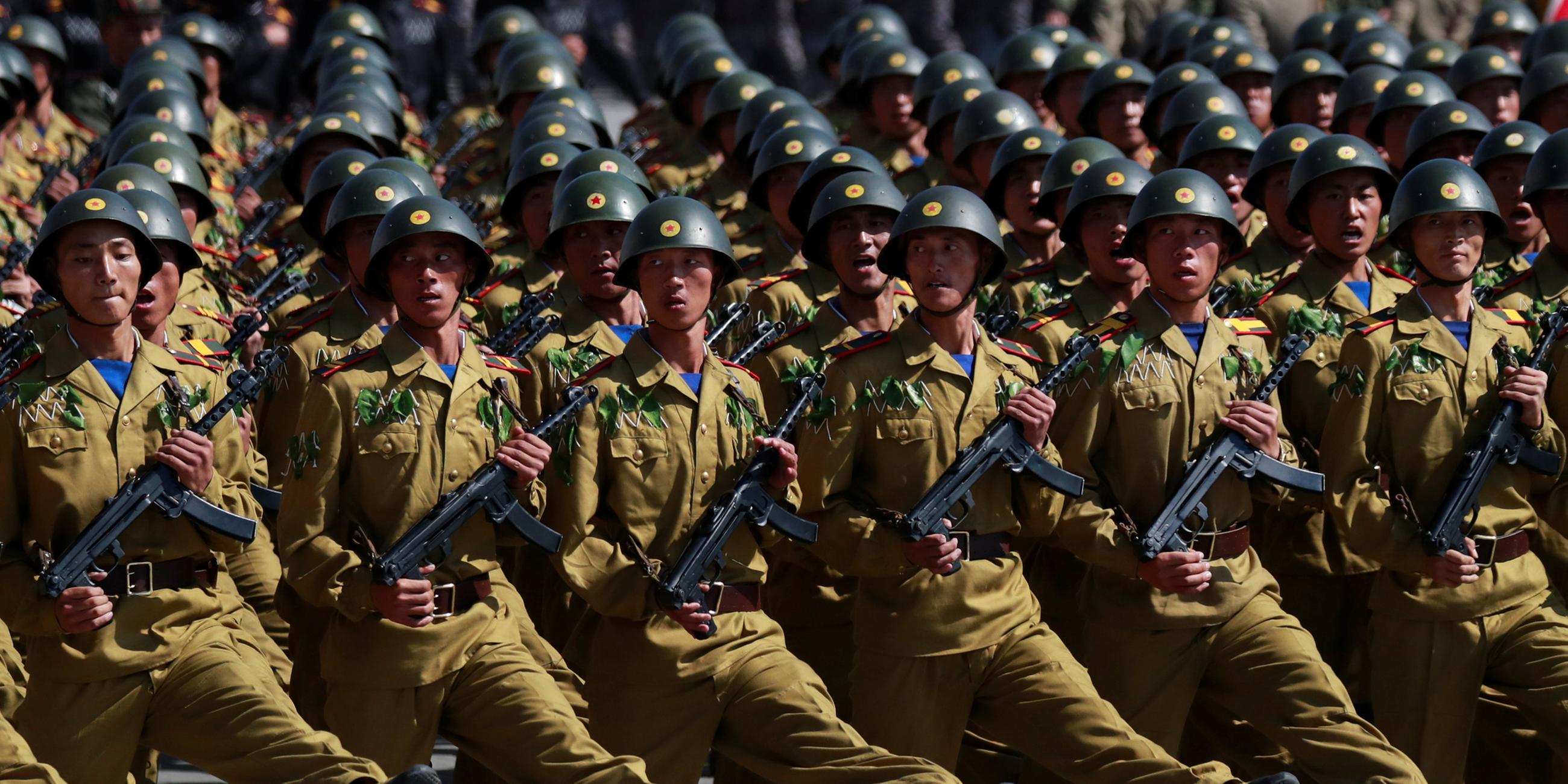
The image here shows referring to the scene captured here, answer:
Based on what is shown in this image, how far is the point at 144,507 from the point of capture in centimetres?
691

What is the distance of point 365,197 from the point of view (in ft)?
29.0

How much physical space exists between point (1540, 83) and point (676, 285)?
22.2 feet

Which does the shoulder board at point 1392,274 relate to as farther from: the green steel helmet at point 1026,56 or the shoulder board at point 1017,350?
the green steel helmet at point 1026,56

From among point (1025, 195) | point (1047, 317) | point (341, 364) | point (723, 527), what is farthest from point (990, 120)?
point (341, 364)

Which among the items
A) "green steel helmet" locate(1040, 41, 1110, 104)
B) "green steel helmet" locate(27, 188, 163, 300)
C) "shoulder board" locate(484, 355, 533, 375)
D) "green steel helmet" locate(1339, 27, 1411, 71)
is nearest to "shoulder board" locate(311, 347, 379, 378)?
"shoulder board" locate(484, 355, 533, 375)

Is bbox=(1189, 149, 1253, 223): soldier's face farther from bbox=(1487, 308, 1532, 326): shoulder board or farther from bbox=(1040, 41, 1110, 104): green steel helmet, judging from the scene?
bbox=(1040, 41, 1110, 104): green steel helmet

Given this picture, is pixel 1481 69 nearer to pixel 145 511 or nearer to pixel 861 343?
pixel 861 343

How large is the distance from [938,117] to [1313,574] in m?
4.40

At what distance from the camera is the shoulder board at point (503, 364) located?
25.1 feet

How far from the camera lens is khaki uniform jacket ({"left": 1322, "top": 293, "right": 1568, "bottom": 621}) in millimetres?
7949

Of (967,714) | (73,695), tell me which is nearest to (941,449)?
(967,714)

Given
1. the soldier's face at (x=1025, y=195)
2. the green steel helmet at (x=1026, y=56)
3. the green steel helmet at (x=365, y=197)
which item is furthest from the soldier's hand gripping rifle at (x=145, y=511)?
the green steel helmet at (x=1026, y=56)

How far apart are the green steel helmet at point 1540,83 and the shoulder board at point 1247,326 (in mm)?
4898

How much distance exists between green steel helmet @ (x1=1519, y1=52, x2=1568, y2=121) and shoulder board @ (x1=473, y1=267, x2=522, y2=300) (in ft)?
18.6
